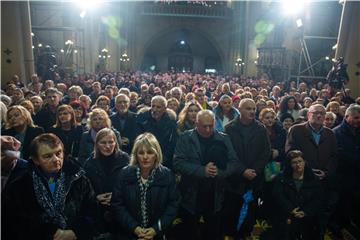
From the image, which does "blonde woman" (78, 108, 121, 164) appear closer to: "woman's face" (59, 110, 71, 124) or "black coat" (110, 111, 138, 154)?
"woman's face" (59, 110, 71, 124)

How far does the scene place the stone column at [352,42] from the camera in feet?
42.2

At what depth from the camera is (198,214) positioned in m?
4.43

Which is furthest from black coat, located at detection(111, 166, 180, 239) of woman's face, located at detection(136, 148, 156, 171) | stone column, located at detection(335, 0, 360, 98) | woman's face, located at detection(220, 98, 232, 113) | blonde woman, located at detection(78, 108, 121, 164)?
stone column, located at detection(335, 0, 360, 98)

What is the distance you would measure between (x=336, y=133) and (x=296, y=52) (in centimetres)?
1948

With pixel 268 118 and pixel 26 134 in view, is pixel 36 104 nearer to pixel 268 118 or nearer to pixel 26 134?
pixel 26 134

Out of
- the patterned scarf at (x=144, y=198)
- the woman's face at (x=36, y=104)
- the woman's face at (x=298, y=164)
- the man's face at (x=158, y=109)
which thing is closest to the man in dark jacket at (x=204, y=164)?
the patterned scarf at (x=144, y=198)

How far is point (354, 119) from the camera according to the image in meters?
5.29

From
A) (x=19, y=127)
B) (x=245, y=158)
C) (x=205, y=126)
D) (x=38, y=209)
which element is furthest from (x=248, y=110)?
(x=19, y=127)

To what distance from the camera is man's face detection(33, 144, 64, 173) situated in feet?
10.7

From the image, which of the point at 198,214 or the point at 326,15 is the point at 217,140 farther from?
the point at 326,15

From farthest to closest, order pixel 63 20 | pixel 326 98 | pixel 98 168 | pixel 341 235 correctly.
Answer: pixel 63 20, pixel 326 98, pixel 341 235, pixel 98 168

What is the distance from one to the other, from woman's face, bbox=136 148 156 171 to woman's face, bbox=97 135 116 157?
19.7 inches

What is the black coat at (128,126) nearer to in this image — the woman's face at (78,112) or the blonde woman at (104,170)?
the woman's face at (78,112)

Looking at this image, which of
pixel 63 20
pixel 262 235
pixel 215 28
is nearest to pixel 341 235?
pixel 262 235
